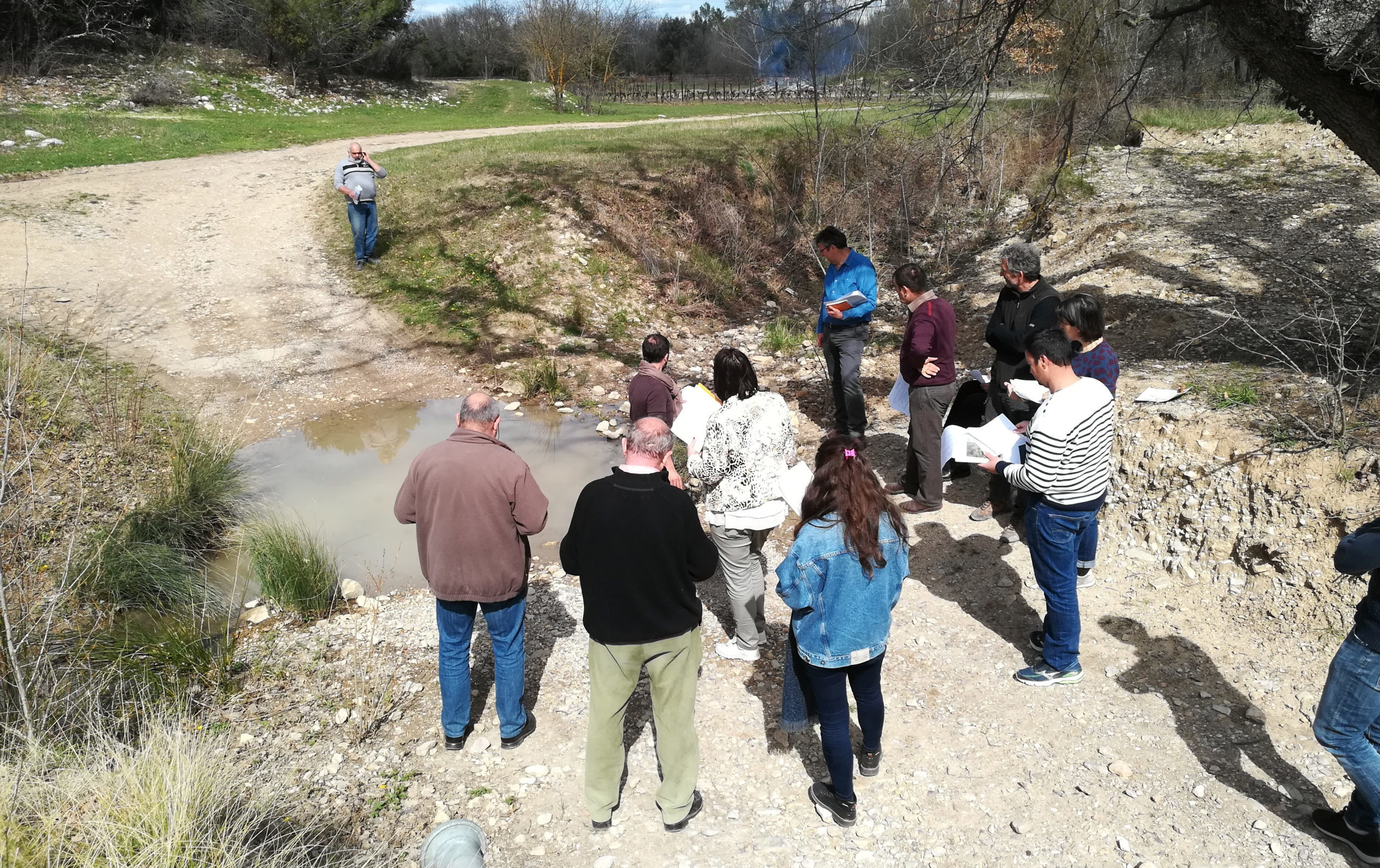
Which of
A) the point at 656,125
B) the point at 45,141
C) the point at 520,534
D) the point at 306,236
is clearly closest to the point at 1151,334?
the point at 520,534

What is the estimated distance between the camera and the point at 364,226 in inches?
439

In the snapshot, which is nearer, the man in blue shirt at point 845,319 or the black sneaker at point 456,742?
the black sneaker at point 456,742

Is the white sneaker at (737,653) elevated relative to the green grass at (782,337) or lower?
lower

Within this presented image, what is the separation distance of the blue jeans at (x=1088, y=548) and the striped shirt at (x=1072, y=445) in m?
0.65

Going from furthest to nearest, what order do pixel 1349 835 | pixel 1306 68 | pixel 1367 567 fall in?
pixel 1306 68 < pixel 1349 835 < pixel 1367 567

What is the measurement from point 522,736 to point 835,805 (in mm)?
1615

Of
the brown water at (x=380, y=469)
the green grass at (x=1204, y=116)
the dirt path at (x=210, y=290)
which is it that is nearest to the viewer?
the brown water at (x=380, y=469)

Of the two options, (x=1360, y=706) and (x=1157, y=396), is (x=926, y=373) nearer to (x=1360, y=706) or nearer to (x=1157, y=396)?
(x=1157, y=396)

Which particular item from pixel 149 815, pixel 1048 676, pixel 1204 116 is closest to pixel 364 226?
pixel 149 815

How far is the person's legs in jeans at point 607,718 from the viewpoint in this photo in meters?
3.26

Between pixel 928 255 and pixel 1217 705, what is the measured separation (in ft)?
37.5

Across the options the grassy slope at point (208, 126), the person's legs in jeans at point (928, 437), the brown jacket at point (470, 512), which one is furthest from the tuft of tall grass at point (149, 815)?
the grassy slope at point (208, 126)

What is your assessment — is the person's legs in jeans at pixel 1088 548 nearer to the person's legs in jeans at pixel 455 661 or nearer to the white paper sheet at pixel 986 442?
the white paper sheet at pixel 986 442

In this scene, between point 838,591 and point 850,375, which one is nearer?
point 838,591
